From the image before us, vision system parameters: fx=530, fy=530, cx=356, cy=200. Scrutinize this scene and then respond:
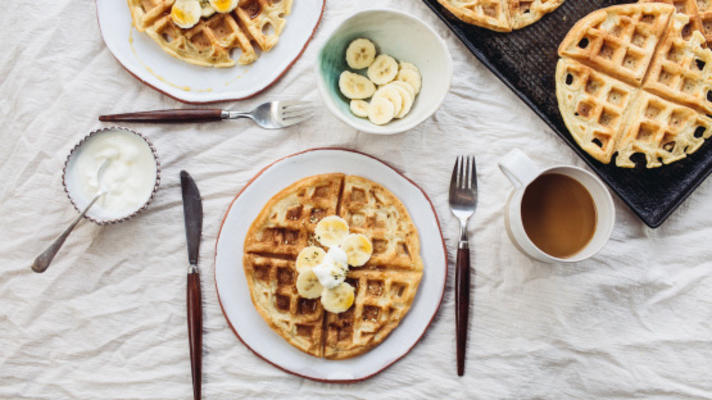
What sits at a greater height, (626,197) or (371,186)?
(371,186)

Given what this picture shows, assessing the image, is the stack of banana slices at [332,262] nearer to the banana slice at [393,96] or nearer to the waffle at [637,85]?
the banana slice at [393,96]

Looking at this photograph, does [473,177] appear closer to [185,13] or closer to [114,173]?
[185,13]

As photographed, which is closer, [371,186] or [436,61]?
[436,61]

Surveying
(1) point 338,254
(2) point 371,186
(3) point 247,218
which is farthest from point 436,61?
(3) point 247,218

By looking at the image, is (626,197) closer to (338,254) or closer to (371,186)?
(371,186)

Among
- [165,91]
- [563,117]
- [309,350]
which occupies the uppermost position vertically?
[165,91]

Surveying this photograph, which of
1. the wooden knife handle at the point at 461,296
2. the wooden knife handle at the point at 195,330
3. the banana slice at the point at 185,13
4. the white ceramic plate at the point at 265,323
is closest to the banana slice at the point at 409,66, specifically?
the white ceramic plate at the point at 265,323
